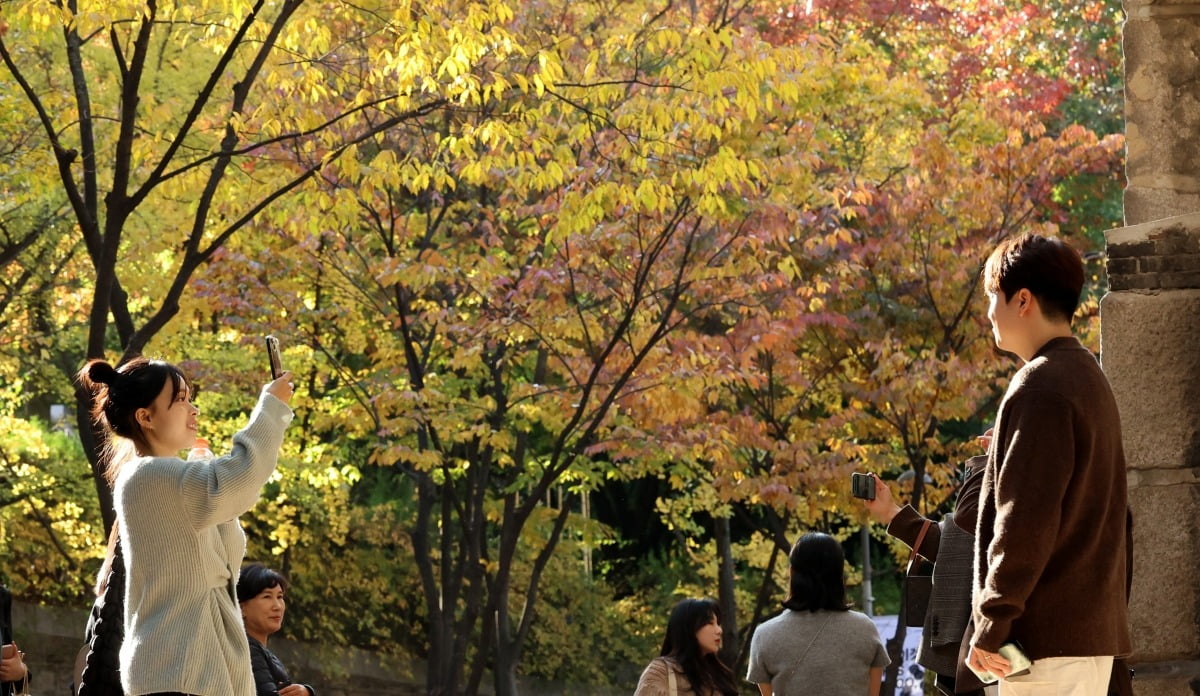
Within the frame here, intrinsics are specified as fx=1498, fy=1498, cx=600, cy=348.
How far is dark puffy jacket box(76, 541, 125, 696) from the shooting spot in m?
4.55

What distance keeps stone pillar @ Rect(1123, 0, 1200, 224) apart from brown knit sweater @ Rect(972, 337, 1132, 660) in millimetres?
1999

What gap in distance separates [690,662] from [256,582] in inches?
71.7

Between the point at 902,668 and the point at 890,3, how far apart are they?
9.06m

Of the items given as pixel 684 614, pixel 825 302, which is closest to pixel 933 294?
pixel 825 302

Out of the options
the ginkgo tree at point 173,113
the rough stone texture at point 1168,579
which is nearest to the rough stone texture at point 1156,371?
the rough stone texture at point 1168,579

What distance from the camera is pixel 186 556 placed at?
4039 mm

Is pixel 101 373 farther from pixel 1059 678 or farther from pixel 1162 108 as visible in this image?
pixel 1162 108

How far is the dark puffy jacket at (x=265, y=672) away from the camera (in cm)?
555

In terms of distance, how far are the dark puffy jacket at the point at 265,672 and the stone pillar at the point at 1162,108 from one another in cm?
351

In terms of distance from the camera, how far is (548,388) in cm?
1292

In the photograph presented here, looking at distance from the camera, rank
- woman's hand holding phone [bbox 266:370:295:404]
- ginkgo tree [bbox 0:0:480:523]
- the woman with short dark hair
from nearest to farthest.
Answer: woman's hand holding phone [bbox 266:370:295:404] → the woman with short dark hair → ginkgo tree [bbox 0:0:480:523]

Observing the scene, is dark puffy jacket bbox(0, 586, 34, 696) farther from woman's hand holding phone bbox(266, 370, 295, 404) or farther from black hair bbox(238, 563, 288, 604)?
woman's hand holding phone bbox(266, 370, 295, 404)

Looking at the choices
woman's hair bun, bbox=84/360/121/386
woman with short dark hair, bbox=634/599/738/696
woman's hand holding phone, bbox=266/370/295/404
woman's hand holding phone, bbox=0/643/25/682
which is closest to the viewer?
woman's hand holding phone, bbox=266/370/295/404

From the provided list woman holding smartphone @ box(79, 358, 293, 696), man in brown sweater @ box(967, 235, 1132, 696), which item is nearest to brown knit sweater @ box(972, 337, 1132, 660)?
man in brown sweater @ box(967, 235, 1132, 696)
